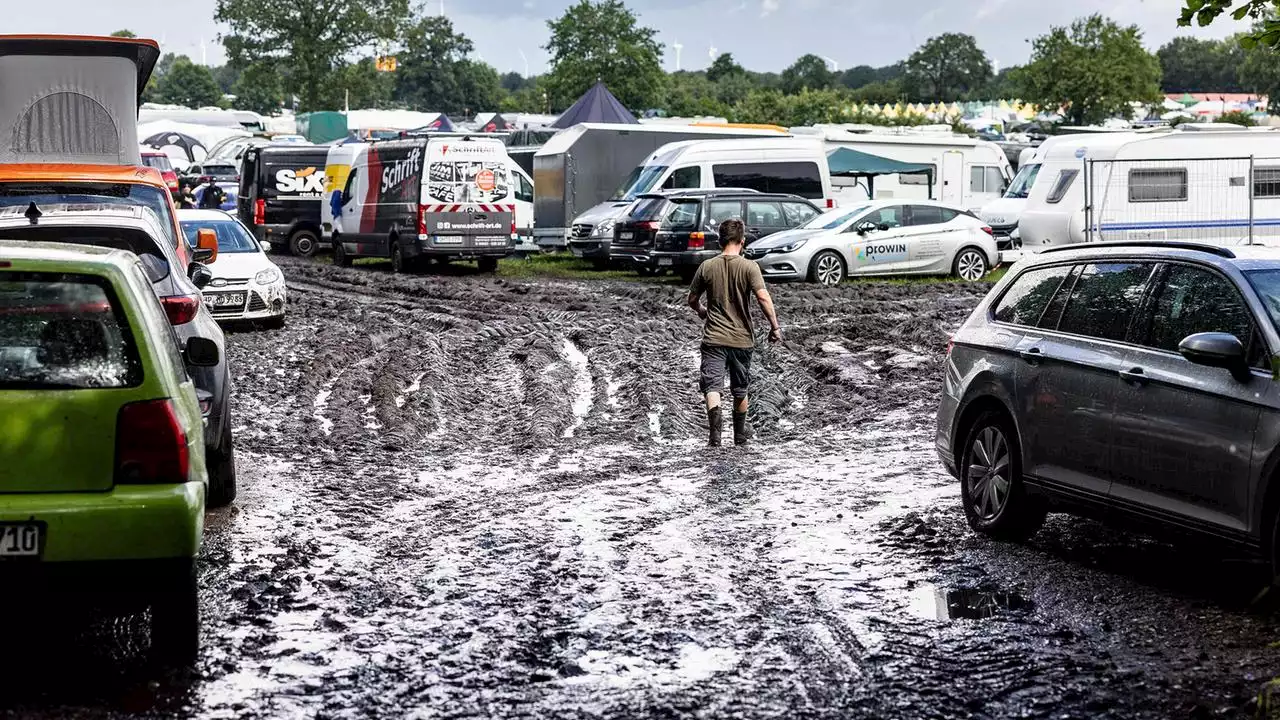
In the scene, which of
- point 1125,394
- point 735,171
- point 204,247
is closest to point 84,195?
point 204,247

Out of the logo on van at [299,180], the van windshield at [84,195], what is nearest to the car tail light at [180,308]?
the van windshield at [84,195]

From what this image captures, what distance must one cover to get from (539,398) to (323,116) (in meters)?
58.6

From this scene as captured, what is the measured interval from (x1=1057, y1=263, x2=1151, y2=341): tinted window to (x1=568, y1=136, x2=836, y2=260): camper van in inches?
942

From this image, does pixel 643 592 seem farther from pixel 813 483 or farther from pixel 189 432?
pixel 813 483

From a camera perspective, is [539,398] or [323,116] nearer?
[539,398]

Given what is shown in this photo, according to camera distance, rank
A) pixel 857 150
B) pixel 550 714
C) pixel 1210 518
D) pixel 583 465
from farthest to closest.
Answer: pixel 857 150
pixel 583 465
pixel 1210 518
pixel 550 714

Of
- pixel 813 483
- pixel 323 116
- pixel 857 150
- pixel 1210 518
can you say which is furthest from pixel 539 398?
pixel 323 116

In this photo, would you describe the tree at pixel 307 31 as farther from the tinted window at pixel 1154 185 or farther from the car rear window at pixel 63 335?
the car rear window at pixel 63 335

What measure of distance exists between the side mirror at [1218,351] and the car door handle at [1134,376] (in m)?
0.43

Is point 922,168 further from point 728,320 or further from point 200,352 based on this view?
point 200,352

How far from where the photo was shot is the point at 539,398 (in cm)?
1500

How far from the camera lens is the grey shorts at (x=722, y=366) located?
12797mm

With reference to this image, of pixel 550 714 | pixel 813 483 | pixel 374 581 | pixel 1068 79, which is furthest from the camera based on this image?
pixel 1068 79

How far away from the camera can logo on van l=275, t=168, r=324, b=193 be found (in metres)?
36.5
